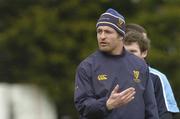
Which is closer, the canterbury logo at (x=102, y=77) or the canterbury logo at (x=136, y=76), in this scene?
the canterbury logo at (x=102, y=77)

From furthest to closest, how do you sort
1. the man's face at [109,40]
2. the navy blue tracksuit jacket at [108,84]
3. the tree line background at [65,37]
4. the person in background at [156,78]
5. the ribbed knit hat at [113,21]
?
the tree line background at [65,37]
the person in background at [156,78]
the ribbed knit hat at [113,21]
the man's face at [109,40]
the navy blue tracksuit jacket at [108,84]

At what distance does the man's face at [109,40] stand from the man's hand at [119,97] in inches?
15.9

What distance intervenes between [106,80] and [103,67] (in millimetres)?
115

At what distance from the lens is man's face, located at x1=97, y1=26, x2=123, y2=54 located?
20.4ft

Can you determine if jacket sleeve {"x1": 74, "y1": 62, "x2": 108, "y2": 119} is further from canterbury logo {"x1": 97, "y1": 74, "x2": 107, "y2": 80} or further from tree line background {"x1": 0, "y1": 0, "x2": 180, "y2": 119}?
tree line background {"x1": 0, "y1": 0, "x2": 180, "y2": 119}

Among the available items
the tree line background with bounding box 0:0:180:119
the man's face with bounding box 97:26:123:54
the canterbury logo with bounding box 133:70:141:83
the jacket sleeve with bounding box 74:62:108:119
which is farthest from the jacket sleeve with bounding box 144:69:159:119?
the tree line background with bounding box 0:0:180:119

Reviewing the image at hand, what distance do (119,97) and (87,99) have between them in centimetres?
27

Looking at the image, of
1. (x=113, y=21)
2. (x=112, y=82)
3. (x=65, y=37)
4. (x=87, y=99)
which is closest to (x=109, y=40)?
(x=113, y=21)

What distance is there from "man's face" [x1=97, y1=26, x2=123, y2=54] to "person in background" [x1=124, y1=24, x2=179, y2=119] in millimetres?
776

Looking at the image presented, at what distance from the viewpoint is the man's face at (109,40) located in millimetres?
6211

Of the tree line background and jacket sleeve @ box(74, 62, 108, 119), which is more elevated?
the tree line background

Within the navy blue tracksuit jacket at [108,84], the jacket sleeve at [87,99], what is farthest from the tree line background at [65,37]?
the jacket sleeve at [87,99]

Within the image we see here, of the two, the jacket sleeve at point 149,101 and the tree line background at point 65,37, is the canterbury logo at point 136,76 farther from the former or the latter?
the tree line background at point 65,37

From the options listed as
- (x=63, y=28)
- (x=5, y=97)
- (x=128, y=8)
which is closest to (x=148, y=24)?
(x=128, y=8)
